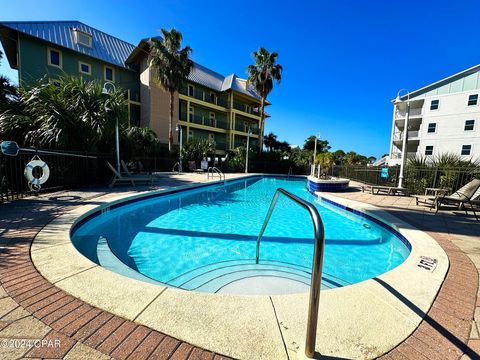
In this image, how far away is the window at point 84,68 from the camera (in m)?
18.5

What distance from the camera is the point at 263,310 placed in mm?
1908

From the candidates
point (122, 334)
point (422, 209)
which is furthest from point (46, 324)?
point (422, 209)

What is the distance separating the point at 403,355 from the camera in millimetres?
1494

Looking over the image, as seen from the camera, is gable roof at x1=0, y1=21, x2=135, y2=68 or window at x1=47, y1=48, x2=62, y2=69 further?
window at x1=47, y1=48, x2=62, y2=69

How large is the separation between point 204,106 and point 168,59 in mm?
8983

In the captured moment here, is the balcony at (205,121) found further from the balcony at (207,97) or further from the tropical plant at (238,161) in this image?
the tropical plant at (238,161)

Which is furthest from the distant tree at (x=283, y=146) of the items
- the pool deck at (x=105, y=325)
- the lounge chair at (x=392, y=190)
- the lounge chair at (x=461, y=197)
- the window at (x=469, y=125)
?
the pool deck at (x=105, y=325)

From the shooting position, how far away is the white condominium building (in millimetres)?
22484

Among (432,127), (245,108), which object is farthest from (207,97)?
(432,127)

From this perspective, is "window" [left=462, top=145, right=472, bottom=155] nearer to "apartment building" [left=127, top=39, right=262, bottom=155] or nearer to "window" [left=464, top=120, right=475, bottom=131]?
"window" [left=464, top=120, right=475, bottom=131]

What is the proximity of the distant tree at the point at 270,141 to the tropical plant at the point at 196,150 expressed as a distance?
2191 cm

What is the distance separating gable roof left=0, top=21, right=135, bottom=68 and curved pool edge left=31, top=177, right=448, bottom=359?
2193 cm

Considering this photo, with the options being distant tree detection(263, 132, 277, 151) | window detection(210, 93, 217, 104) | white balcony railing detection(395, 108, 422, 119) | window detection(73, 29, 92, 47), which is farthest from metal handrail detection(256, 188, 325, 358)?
distant tree detection(263, 132, 277, 151)

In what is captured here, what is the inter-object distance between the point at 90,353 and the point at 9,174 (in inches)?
306
